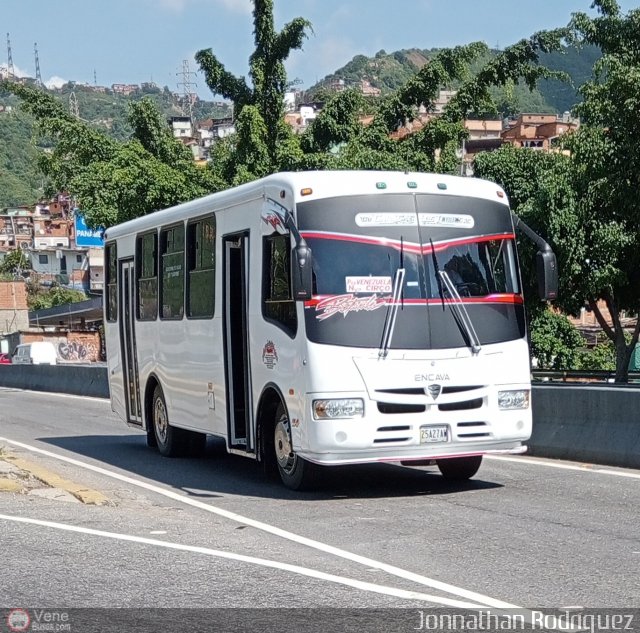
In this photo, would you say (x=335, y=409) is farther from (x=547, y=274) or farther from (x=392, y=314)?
(x=547, y=274)

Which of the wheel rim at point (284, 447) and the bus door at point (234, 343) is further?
the bus door at point (234, 343)

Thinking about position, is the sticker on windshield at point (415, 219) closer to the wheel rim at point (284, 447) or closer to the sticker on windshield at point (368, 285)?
the sticker on windshield at point (368, 285)

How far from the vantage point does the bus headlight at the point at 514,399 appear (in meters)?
12.0

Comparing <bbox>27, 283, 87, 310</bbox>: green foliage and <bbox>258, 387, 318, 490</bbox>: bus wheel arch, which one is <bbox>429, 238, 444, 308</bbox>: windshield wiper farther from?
<bbox>27, 283, 87, 310</bbox>: green foliage

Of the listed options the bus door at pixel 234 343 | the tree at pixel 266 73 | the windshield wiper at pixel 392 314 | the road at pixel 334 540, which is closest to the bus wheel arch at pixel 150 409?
the road at pixel 334 540

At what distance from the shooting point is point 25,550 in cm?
893

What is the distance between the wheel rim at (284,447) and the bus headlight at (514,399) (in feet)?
6.76

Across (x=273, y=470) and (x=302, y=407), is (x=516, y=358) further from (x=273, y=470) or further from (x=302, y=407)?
(x=273, y=470)

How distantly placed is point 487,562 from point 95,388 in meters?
28.6

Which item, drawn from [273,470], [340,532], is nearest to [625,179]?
[273,470]

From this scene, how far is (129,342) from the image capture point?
17.8 metres

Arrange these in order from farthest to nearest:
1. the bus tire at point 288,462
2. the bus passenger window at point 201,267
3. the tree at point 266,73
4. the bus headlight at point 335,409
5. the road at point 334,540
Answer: the tree at point 266,73 → the bus passenger window at point 201,267 → the bus tire at point 288,462 → the bus headlight at point 335,409 → the road at point 334,540

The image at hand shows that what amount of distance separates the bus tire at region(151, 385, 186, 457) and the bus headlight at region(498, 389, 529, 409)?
5.58 meters

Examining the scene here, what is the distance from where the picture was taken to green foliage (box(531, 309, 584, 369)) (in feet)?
175
